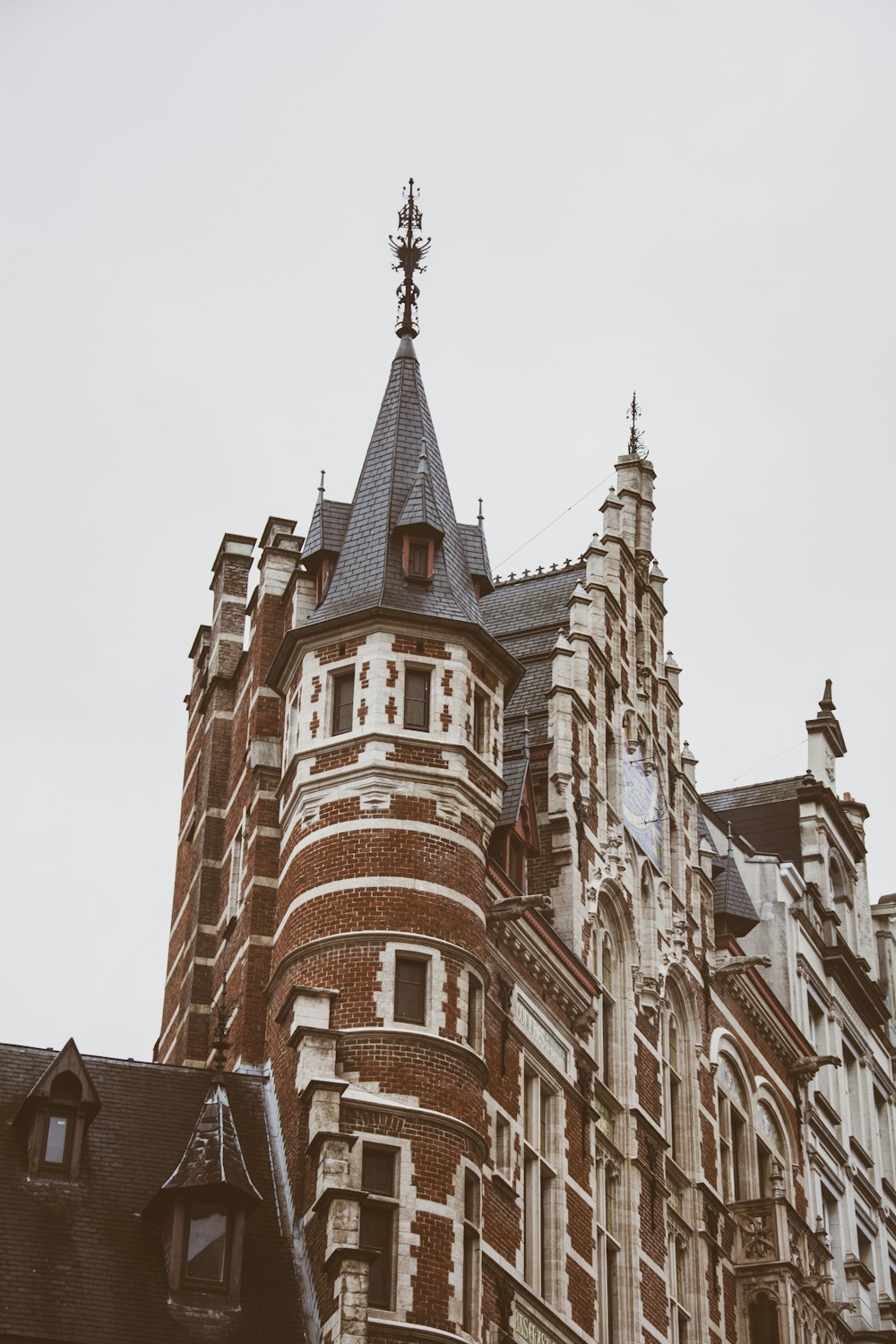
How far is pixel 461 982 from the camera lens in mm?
41156

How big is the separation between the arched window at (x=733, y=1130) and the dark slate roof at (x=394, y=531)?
1564 cm

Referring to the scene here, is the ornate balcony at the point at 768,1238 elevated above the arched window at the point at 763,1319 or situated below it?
above

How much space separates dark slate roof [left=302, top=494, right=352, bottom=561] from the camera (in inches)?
1825

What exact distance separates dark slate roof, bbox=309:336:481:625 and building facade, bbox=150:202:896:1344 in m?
0.08

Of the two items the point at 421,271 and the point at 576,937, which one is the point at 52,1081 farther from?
the point at 421,271

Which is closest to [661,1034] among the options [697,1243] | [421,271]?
[697,1243]

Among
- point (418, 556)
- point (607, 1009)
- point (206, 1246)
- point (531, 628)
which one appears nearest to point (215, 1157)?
point (206, 1246)

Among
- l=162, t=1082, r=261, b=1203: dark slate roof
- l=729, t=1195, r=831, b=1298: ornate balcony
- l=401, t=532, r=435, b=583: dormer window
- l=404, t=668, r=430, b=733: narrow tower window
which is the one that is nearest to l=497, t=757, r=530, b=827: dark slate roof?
l=404, t=668, r=430, b=733: narrow tower window

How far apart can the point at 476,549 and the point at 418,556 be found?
223cm

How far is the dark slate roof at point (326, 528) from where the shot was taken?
4634 centimetres

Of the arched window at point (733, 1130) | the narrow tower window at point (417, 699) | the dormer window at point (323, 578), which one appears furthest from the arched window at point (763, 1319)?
the dormer window at point (323, 578)

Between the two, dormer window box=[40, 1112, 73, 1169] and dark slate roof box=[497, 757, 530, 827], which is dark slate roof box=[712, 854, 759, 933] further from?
dormer window box=[40, 1112, 73, 1169]

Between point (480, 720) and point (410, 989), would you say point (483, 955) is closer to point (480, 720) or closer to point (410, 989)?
point (410, 989)

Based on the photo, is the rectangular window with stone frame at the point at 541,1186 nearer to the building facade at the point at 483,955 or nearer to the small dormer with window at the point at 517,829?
the building facade at the point at 483,955
